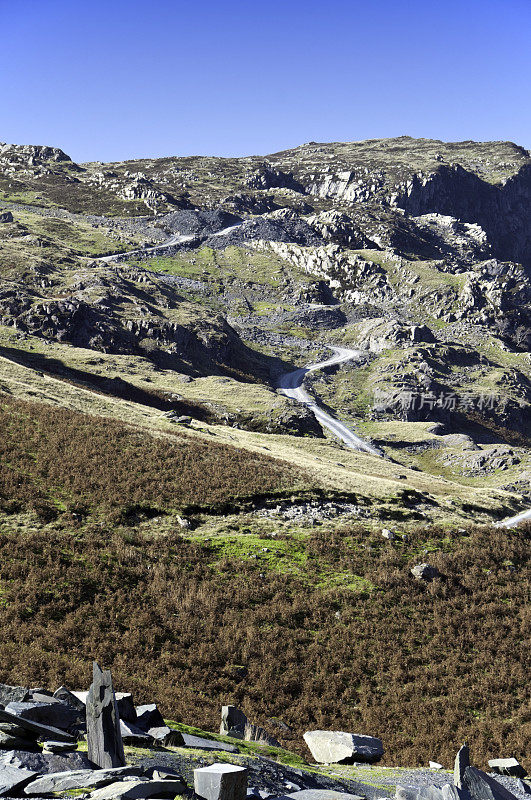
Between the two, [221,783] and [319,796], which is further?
[319,796]

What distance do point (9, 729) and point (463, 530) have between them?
27.4 meters

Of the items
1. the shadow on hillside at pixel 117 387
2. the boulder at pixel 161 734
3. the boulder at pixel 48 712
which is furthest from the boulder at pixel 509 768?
the shadow on hillside at pixel 117 387

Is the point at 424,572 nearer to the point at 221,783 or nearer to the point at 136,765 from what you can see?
the point at 136,765

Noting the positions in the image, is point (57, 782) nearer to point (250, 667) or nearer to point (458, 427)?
point (250, 667)

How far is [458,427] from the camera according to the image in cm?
10950

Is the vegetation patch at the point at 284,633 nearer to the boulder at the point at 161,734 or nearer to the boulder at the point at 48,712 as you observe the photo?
the boulder at the point at 161,734

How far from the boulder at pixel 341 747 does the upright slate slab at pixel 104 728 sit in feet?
26.1

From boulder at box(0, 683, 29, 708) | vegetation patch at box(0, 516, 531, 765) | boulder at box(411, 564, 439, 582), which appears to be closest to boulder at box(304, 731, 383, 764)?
vegetation patch at box(0, 516, 531, 765)

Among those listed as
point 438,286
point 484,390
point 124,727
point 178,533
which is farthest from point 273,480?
point 438,286

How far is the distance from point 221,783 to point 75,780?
7.19ft

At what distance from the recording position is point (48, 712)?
10867 millimetres

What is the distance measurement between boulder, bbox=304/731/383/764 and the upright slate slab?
7.94m

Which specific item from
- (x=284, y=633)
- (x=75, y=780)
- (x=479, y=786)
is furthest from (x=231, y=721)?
(x=75, y=780)

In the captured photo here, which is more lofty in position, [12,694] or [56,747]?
[56,747]
